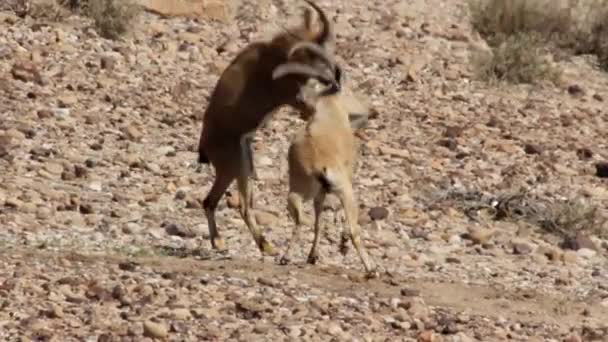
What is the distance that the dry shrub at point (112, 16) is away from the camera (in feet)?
57.7

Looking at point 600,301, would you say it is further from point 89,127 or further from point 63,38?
point 63,38

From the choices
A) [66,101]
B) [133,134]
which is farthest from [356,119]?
[66,101]

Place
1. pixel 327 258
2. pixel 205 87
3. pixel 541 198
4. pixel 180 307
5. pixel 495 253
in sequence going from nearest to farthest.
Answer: pixel 180 307
pixel 327 258
pixel 495 253
pixel 541 198
pixel 205 87

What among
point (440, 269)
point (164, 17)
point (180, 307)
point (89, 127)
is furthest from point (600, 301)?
point (164, 17)

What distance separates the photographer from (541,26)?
2023 cm

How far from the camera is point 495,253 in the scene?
12.7 m

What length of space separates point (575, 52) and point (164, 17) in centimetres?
522

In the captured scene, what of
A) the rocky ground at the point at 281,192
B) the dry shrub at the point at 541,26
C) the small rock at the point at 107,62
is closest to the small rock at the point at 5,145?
the rocky ground at the point at 281,192

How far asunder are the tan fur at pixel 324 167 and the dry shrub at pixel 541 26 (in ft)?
27.4

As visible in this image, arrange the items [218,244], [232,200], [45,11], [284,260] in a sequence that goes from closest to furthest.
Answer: [284,260], [218,244], [232,200], [45,11]

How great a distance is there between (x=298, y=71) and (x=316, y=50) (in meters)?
0.21

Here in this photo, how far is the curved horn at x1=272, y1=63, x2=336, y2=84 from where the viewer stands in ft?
37.6

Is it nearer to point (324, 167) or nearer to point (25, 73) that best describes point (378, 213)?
point (324, 167)

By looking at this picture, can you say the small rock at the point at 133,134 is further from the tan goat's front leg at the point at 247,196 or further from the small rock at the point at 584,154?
the small rock at the point at 584,154
